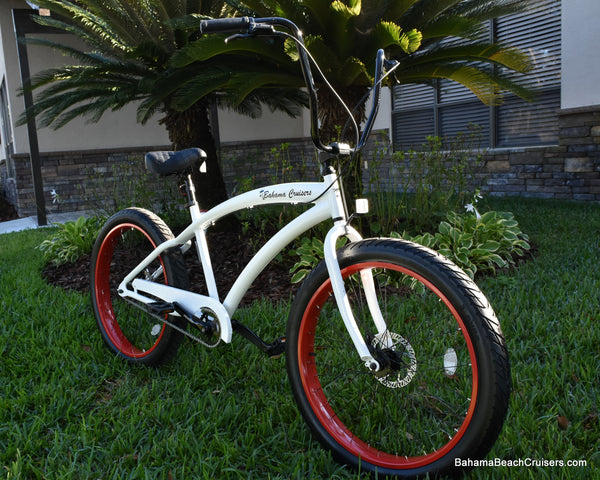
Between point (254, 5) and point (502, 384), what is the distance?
3.74 m

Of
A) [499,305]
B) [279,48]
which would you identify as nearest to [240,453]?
[499,305]

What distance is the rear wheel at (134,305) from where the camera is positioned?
2.65 metres

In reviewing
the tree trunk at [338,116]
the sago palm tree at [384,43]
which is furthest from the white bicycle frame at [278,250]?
the tree trunk at [338,116]

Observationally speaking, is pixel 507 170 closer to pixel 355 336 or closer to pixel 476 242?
pixel 476 242

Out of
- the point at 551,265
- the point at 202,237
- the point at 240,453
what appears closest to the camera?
the point at 240,453

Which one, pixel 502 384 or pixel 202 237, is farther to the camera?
pixel 202 237

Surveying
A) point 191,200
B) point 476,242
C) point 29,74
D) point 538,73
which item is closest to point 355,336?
point 191,200

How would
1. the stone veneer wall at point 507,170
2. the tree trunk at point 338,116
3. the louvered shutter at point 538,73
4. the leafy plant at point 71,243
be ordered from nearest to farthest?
the tree trunk at point 338,116, the leafy plant at point 71,243, the stone veneer wall at point 507,170, the louvered shutter at point 538,73

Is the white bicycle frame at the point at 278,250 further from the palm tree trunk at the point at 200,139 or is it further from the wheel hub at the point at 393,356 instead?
the palm tree trunk at the point at 200,139

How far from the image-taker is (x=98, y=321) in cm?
305

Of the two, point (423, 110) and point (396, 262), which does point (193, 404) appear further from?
point (423, 110)

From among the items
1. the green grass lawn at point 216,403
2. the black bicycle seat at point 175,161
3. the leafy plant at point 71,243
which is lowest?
the green grass lawn at point 216,403

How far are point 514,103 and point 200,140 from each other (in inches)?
199

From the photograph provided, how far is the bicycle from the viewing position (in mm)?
1590
